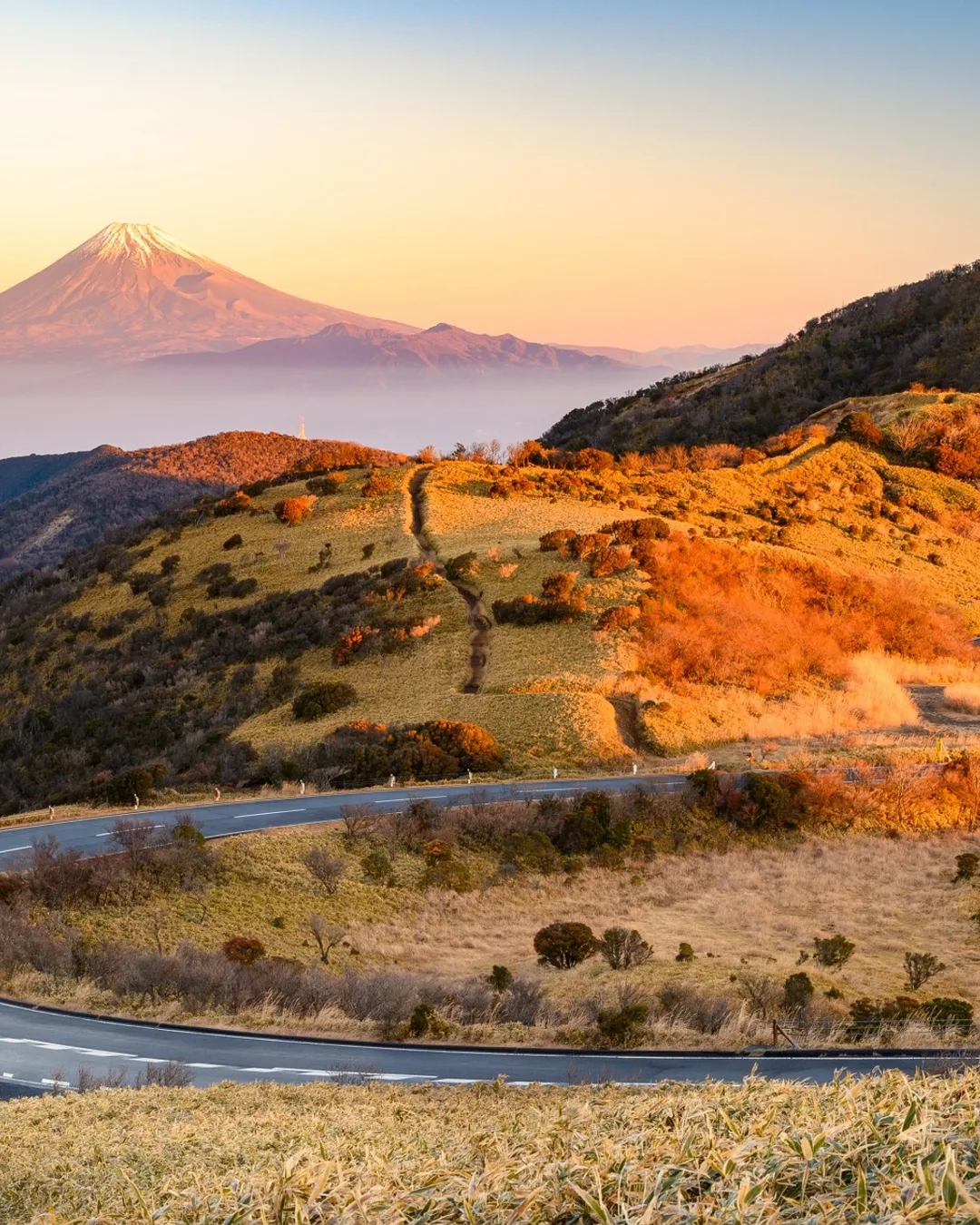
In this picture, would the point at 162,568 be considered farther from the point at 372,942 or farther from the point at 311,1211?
the point at 311,1211

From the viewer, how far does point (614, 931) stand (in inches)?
840

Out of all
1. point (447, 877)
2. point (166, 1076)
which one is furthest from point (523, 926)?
point (166, 1076)

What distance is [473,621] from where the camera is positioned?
45.0 metres

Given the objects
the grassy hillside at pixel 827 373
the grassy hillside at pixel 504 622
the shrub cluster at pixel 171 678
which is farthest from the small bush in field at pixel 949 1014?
the grassy hillside at pixel 827 373

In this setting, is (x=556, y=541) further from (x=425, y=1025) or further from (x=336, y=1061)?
(x=336, y=1061)

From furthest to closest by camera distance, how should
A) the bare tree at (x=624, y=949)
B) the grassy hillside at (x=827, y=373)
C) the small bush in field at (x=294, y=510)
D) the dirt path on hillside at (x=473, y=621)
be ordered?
1. the grassy hillside at (x=827, y=373)
2. the small bush in field at (x=294, y=510)
3. the dirt path on hillside at (x=473, y=621)
4. the bare tree at (x=624, y=949)

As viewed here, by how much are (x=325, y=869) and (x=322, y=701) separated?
15.3 metres

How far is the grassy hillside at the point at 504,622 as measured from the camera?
37.6 metres

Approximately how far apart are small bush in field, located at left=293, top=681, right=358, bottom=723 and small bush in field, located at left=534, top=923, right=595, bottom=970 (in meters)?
18.5

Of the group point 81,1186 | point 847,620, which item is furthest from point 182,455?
point 81,1186

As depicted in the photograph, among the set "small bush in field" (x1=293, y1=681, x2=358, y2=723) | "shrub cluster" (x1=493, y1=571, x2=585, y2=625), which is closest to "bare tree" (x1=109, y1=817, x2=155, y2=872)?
"small bush in field" (x1=293, y1=681, x2=358, y2=723)

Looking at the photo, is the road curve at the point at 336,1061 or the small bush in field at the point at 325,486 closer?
the road curve at the point at 336,1061

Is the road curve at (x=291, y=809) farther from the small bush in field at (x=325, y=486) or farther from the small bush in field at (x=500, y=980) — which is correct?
the small bush in field at (x=325, y=486)

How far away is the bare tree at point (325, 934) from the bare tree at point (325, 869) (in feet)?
3.72
